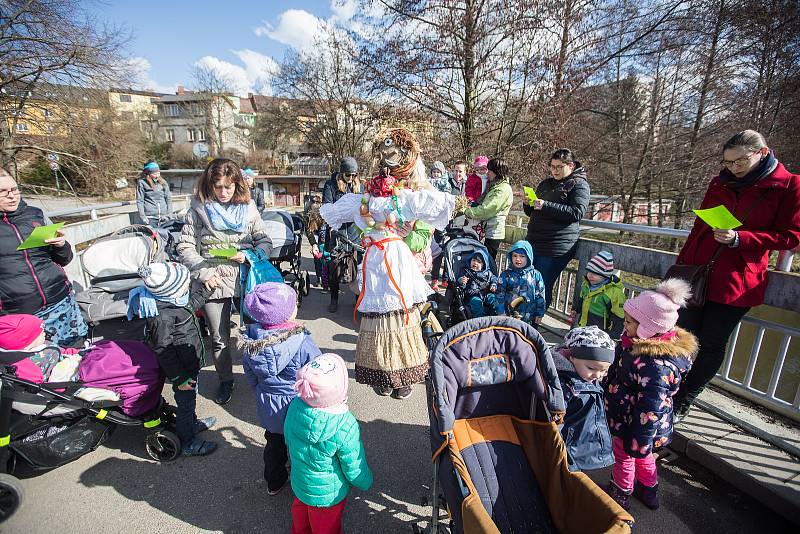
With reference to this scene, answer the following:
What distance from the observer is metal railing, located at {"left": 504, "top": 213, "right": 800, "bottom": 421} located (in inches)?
105

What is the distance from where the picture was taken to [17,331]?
2137 millimetres

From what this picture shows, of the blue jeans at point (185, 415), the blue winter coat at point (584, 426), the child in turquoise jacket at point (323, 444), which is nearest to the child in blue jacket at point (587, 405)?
the blue winter coat at point (584, 426)

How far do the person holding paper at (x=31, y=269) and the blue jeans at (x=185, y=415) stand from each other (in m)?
1.48

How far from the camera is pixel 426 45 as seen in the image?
812cm

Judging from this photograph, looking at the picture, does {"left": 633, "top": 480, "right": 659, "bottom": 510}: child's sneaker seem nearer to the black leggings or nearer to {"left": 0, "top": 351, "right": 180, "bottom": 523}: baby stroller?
the black leggings

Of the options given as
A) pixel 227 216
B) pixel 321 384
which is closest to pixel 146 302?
pixel 227 216

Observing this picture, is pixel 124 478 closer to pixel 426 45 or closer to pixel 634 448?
pixel 634 448

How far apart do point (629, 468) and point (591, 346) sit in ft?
2.60

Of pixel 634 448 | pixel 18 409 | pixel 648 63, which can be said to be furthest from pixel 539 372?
pixel 648 63

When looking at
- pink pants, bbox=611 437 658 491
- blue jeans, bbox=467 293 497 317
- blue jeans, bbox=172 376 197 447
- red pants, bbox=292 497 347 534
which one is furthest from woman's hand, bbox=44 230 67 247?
pink pants, bbox=611 437 658 491

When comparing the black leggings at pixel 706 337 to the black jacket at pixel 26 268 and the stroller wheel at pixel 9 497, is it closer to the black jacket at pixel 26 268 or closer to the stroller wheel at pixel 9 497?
the stroller wheel at pixel 9 497

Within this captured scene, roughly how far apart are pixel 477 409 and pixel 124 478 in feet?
8.00

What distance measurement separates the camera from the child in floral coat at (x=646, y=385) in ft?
6.91

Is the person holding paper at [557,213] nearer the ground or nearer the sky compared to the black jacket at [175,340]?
nearer the sky
